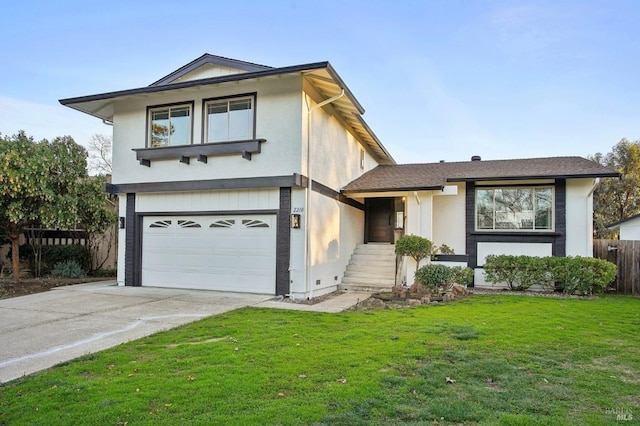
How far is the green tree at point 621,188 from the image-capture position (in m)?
28.7

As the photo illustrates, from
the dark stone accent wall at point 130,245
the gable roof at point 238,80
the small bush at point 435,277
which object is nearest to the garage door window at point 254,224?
the gable roof at point 238,80

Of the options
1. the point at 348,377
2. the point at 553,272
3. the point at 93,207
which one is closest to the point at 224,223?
the point at 93,207

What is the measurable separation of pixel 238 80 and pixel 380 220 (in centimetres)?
802

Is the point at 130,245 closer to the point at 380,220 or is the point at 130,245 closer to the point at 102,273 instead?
the point at 102,273

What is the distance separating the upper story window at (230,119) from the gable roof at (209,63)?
37.0 inches

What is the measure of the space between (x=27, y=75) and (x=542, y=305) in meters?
19.1

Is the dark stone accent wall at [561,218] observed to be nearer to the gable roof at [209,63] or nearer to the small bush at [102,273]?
the gable roof at [209,63]

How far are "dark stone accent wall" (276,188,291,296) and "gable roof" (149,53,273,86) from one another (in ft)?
11.6

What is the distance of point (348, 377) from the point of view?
4219 mm

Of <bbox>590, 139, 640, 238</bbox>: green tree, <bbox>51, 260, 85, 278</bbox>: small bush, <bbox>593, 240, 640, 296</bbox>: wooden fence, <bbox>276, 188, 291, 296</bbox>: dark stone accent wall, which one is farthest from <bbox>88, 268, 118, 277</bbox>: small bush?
<bbox>590, 139, 640, 238</bbox>: green tree

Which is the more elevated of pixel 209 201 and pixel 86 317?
pixel 209 201

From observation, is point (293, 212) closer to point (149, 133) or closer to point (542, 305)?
point (149, 133)

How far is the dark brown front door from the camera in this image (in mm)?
15570

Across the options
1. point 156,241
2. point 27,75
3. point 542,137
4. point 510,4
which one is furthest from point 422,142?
point 27,75
